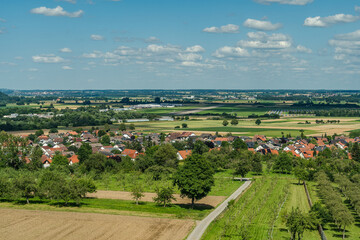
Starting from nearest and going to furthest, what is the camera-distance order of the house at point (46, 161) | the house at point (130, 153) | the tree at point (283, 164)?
the tree at point (283, 164) < the house at point (46, 161) < the house at point (130, 153)

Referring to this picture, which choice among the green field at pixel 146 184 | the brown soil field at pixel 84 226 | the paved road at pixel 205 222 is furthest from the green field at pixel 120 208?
the green field at pixel 146 184

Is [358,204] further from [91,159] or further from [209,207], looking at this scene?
[91,159]

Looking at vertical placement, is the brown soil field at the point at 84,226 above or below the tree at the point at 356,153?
below

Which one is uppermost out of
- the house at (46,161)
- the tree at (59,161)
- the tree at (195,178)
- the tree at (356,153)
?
the tree at (195,178)

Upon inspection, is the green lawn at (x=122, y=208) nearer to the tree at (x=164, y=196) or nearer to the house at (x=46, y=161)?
the tree at (x=164, y=196)

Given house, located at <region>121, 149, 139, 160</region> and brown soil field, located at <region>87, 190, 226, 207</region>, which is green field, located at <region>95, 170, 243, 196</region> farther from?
house, located at <region>121, 149, 139, 160</region>

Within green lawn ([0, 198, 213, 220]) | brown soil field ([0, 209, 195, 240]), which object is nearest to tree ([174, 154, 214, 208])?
green lawn ([0, 198, 213, 220])

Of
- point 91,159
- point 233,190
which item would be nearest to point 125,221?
point 233,190

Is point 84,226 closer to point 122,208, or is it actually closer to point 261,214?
point 122,208
